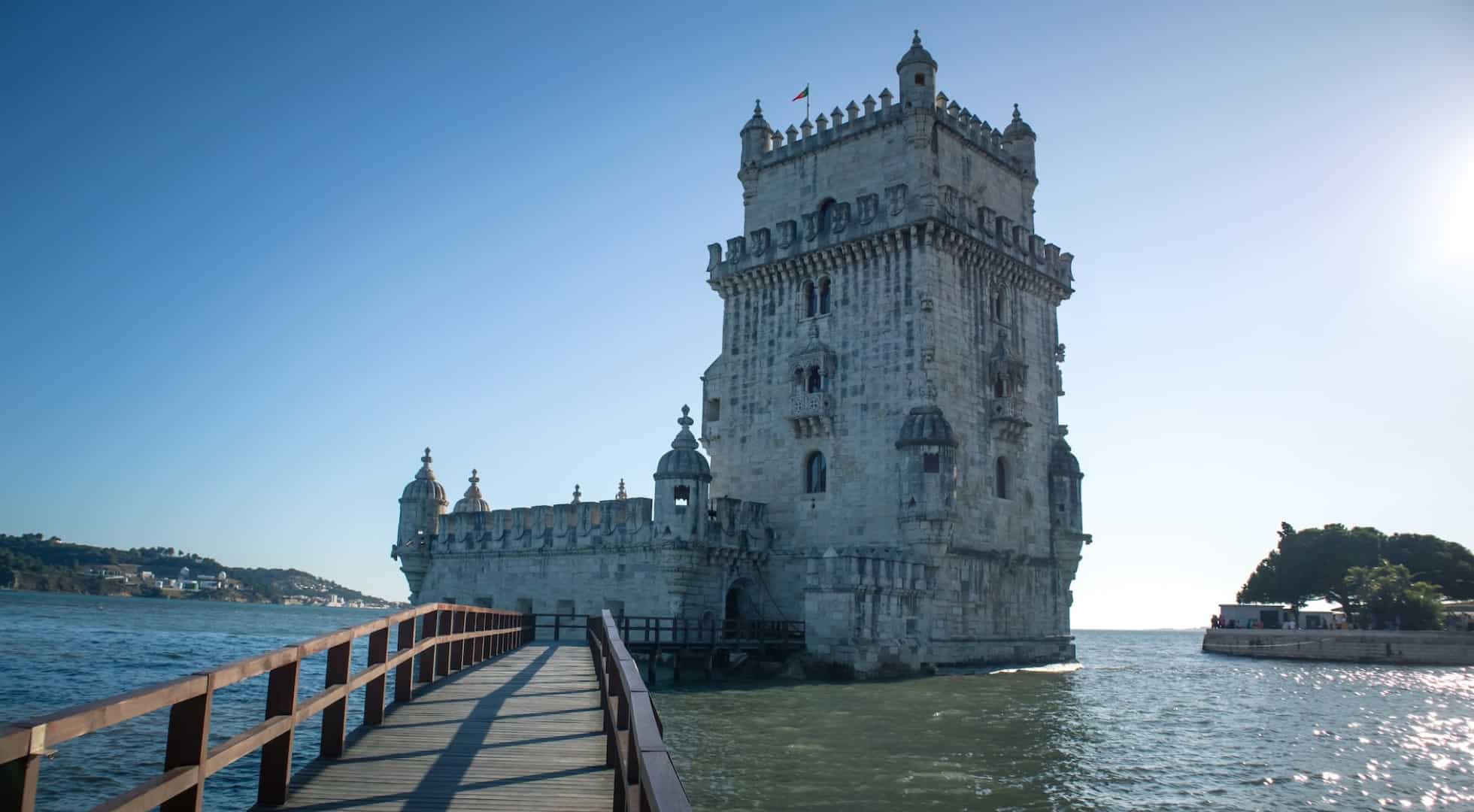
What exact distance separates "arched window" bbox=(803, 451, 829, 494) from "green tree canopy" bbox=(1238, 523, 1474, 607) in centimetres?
5800

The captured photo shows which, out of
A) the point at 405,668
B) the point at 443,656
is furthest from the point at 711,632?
the point at 405,668

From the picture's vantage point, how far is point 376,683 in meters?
10.3

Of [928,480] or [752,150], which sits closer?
[928,480]

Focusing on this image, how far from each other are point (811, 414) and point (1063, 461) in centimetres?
1119

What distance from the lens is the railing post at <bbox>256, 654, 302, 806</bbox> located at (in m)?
6.95

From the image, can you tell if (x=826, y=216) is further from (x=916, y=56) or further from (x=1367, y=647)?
(x=1367, y=647)

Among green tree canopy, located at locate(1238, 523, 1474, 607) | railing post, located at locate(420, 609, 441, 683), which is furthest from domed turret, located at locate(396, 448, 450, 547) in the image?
green tree canopy, located at locate(1238, 523, 1474, 607)

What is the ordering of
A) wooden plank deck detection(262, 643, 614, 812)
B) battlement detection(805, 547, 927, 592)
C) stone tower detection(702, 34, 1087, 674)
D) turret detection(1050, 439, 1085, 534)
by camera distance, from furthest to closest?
turret detection(1050, 439, 1085, 534), stone tower detection(702, 34, 1087, 674), battlement detection(805, 547, 927, 592), wooden plank deck detection(262, 643, 614, 812)

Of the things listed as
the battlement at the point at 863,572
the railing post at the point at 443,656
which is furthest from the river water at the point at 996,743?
the battlement at the point at 863,572

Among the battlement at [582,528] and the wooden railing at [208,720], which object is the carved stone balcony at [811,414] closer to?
the battlement at [582,528]

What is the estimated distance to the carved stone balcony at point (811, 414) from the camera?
3744 centimetres

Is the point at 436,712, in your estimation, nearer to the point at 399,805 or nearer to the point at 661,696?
the point at 399,805

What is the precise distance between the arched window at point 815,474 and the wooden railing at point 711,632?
4854 mm

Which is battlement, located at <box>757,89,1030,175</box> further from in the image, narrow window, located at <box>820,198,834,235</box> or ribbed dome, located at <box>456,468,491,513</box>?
ribbed dome, located at <box>456,468,491,513</box>
